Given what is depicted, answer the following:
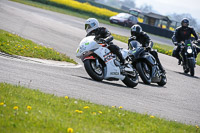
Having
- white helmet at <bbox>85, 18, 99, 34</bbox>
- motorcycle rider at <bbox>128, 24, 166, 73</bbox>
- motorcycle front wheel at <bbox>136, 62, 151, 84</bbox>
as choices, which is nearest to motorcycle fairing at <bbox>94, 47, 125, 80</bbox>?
white helmet at <bbox>85, 18, 99, 34</bbox>

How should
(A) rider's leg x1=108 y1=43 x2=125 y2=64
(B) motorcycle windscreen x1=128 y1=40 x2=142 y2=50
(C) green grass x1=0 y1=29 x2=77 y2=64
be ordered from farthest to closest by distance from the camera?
(C) green grass x1=0 y1=29 x2=77 y2=64
(B) motorcycle windscreen x1=128 y1=40 x2=142 y2=50
(A) rider's leg x1=108 y1=43 x2=125 y2=64

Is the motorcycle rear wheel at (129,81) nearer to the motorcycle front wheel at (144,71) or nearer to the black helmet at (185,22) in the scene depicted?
the motorcycle front wheel at (144,71)

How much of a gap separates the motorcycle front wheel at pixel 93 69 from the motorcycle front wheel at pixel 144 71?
6.20 feet

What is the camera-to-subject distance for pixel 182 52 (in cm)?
1666

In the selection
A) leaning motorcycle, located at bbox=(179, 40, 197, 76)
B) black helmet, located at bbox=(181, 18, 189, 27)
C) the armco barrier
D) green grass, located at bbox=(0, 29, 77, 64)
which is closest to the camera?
green grass, located at bbox=(0, 29, 77, 64)

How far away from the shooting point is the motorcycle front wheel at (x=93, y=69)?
10.0 m

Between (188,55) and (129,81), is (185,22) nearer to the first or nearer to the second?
(188,55)

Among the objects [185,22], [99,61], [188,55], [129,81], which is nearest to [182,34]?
[185,22]

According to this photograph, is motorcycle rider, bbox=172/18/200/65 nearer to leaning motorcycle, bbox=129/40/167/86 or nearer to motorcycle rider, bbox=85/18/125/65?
leaning motorcycle, bbox=129/40/167/86

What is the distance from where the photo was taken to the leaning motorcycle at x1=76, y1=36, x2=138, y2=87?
10117 mm

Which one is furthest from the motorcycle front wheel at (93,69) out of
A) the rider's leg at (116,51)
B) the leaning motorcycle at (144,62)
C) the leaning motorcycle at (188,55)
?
the leaning motorcycle at (188,55)

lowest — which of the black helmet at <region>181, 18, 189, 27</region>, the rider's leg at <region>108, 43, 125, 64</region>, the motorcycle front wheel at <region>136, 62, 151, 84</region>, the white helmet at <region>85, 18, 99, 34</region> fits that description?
the motorcycle front wheel at <region>136, 62, 151, 84</region>

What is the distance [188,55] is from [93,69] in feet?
23.3

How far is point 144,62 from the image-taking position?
40.1ft
